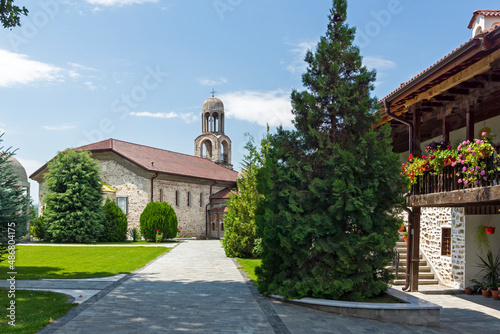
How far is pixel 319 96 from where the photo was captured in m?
9.16

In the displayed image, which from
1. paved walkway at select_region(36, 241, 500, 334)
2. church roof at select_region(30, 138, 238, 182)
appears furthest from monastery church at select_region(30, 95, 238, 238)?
paved walkway at select_region(36, 241, 500, 334)

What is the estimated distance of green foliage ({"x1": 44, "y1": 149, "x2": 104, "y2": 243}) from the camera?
25828 mm

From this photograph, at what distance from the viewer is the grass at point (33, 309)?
6.55 meters

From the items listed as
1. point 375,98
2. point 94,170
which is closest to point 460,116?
point 375,98

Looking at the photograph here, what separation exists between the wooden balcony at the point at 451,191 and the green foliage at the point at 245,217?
7.69 m

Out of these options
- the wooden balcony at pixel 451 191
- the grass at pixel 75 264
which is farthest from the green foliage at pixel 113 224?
the wooden balcony at pixel 451 191

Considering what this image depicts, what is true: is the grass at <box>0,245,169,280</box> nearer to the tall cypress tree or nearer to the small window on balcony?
the tall cypress tree

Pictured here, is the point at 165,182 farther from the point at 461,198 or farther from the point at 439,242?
the point at 461,198

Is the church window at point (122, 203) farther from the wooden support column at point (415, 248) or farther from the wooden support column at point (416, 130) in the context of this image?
the wooden support column at point (416, 130)

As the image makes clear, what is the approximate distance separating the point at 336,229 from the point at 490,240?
17.7 ft

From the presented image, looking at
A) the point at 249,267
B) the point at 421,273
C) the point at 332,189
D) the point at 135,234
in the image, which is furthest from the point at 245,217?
the point at 135,234

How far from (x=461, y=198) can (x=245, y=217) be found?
10294mm

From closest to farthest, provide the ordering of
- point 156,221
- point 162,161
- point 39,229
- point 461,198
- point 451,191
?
point 461,198
point 451,191
point 156,221
point 39,229
point 162,161

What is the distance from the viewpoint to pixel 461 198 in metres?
8.38
